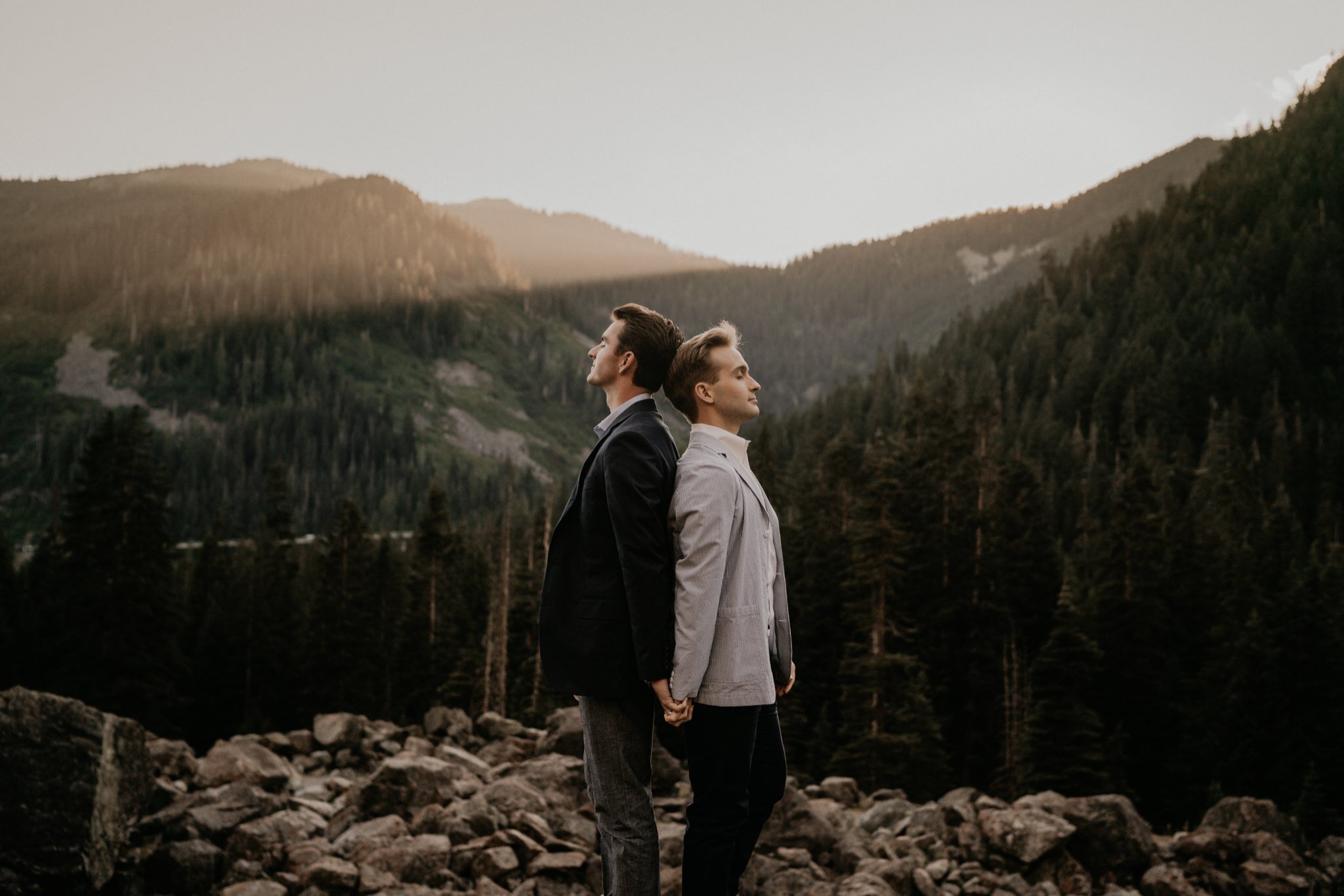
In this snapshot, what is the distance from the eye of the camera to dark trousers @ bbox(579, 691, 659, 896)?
4762 millimetres

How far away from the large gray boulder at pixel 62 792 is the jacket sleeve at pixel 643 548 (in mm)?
8382

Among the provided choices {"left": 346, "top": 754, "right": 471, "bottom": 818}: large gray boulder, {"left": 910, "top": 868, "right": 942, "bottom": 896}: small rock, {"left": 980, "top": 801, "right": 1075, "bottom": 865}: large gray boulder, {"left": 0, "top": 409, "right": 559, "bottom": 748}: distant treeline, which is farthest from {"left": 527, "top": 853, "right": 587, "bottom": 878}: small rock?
{"left": 0, "top": 409, "right": 559, "bottom": 748}: distant treeline

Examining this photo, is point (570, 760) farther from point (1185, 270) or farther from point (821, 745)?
point (1185, 270)

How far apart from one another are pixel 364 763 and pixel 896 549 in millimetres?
28433

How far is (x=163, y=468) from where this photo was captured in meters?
41.9

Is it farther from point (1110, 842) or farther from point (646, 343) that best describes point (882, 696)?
point (646, 343)

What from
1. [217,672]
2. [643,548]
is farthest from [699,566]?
[217,672]

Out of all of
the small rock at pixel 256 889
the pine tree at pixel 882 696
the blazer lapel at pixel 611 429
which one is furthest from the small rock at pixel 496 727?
the blazer lapel at pixel 611 429

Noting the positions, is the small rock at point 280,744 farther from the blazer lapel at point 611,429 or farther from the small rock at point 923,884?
the blazer lapel at point 611,429

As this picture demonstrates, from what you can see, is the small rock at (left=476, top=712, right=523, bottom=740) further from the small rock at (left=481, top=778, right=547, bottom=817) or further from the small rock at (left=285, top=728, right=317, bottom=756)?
the small rock at (left=481, top=778, right=547, bottom=817)

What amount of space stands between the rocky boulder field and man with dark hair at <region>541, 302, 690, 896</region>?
566 cm

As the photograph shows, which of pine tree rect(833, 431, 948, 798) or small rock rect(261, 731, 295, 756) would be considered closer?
small rock rect(261, 731, 295, 756)

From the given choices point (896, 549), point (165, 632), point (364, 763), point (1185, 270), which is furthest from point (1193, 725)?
point (1185, 270)

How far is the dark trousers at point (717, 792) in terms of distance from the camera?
4656mm
